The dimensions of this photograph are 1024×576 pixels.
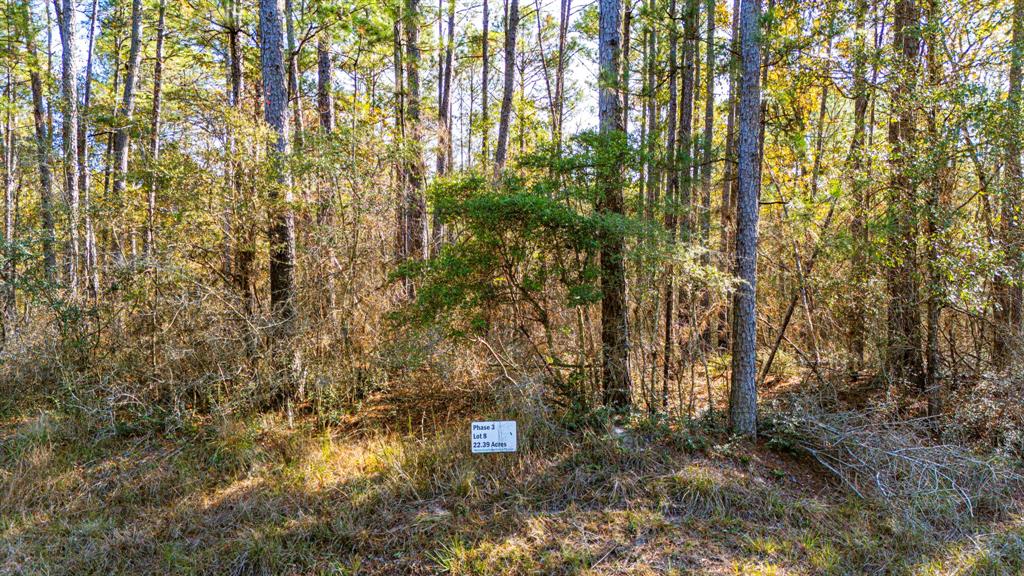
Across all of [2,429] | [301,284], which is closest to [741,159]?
[301,284]

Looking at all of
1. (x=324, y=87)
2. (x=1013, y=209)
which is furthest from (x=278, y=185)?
(x=1013, y=209)

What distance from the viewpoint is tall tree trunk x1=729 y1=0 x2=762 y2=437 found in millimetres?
4805

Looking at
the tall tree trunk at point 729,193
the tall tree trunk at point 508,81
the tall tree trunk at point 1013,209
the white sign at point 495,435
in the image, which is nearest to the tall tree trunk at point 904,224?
the tall tree trunk at point 1013,209

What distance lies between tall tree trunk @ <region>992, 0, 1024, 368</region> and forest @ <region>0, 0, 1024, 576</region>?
0.03 metres

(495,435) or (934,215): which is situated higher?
(934,215)

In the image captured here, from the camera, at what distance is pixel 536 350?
5.58 metres

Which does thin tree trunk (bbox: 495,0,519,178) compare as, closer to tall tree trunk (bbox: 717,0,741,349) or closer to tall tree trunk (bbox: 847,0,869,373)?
tall tree trunk (bbox: 717,0,741,349)

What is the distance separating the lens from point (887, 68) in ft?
18.4

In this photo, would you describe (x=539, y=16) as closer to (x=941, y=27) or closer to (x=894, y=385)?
(x=941, y=27)

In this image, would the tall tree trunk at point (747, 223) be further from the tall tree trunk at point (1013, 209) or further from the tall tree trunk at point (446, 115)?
the tall tree trunk at point (446, 115)

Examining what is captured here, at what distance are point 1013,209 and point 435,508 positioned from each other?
6423mm

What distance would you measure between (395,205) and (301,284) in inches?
57.3

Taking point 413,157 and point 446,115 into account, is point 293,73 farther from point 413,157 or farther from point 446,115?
point 413,157

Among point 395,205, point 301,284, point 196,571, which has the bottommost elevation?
point 196,571
